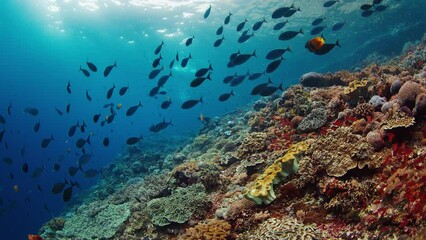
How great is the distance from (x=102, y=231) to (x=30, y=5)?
32.8 m

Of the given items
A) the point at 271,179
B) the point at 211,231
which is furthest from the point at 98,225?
the point at 271,179

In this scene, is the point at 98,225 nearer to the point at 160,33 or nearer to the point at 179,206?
the point at 179,206

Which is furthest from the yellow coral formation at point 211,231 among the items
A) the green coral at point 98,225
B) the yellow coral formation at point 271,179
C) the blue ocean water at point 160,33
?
the blue ocean water at point 160,33

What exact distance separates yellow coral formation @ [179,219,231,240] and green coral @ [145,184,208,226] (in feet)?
3.24

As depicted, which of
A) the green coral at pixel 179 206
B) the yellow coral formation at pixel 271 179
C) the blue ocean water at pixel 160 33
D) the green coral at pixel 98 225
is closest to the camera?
the yellow coral formation at pixel 271 179

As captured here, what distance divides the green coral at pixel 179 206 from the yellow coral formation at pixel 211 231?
989 mm

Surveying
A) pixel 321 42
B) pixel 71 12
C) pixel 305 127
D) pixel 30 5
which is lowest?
pixel 305 127

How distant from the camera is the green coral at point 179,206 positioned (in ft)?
21.1

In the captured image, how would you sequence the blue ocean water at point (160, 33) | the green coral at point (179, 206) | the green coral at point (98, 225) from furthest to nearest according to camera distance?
the blue ocean water at point (160, 33) → the green coral at point (98, 225) → the green coral at point (179, 206)

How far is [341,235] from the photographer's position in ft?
12.4

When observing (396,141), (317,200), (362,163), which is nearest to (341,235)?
(317,200)

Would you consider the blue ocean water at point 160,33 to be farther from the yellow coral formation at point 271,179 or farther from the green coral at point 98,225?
the yellow coral formation at point 271,179

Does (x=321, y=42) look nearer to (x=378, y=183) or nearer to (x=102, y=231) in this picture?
(x=378, y=183)

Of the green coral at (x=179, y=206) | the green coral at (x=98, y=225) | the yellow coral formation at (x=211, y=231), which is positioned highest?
the yellow coral formation at (x=211, y=231)
